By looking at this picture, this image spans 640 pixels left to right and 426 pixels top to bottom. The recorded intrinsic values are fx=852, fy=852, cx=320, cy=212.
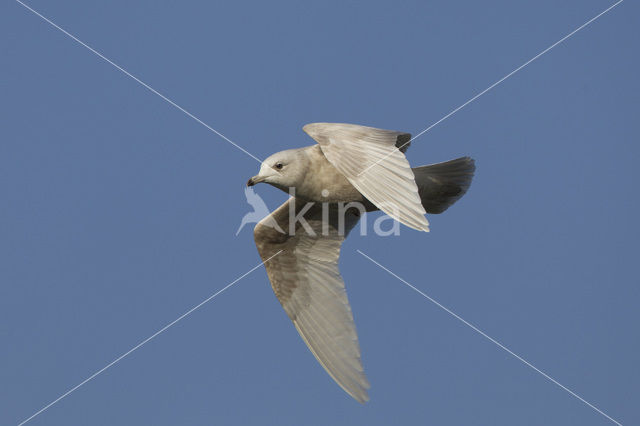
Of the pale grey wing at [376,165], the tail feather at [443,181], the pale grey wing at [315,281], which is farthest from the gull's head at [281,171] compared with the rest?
the tail feather at [443,181]

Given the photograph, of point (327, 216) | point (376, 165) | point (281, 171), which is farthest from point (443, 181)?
point (376, 165)

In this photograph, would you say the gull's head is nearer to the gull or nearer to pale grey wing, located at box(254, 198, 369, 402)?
the gull

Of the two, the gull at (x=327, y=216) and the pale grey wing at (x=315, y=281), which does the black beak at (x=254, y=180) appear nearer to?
the gull at (x=327, y=216)

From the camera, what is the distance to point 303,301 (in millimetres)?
9836

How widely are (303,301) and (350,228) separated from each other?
39.6 inches

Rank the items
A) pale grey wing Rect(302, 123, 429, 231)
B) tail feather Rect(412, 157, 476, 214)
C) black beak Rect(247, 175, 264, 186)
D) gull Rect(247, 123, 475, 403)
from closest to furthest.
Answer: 1. pale grey wing Rect(302, 123, 429, 231)
2. gull Rect(247, 123, 475, 403)
3. black beak Rect(247, 175, 264, 186)
4. tail feather Rect(412, 157, 476, 214)

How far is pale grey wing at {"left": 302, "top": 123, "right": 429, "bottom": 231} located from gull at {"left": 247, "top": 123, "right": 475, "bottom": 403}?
1 cm

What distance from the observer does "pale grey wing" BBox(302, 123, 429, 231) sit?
7004mm

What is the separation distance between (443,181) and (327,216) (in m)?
1.38

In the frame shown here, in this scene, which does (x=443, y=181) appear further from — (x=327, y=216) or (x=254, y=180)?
(x=254, y=180)

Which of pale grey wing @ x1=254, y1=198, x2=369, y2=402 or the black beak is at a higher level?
the black beak

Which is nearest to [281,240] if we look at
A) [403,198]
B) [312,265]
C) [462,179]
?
[312,265]

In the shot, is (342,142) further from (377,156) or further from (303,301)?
(303,301)

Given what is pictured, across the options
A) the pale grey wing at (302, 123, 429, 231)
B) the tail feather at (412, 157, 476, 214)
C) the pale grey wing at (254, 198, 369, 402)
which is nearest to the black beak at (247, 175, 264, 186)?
the pale grey wing at (302, 123, 429, 231)
